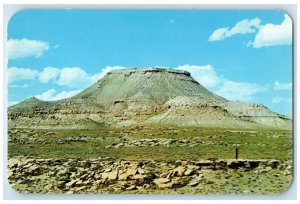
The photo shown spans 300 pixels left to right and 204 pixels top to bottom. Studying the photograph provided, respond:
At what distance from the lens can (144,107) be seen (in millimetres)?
11391

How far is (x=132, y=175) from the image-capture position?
11398 millimetres

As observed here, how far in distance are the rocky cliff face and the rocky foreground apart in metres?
0.24

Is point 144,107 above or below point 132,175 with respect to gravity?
above

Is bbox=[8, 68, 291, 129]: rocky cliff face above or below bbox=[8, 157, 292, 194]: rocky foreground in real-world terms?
above

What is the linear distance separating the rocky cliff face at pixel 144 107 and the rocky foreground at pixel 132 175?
0.80 feet

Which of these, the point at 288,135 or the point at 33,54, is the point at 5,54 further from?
the point at 288,135

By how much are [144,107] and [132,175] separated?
17.1 inches

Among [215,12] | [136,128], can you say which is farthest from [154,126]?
[215,12]

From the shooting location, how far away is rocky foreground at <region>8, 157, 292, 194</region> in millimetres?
11375

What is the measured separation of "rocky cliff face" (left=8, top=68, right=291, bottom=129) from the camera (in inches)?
447

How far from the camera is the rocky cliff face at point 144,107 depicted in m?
11.4

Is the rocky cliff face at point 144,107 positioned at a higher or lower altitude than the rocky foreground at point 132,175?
higher

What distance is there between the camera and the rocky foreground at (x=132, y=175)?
11.4m

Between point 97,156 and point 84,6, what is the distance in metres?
0.94
